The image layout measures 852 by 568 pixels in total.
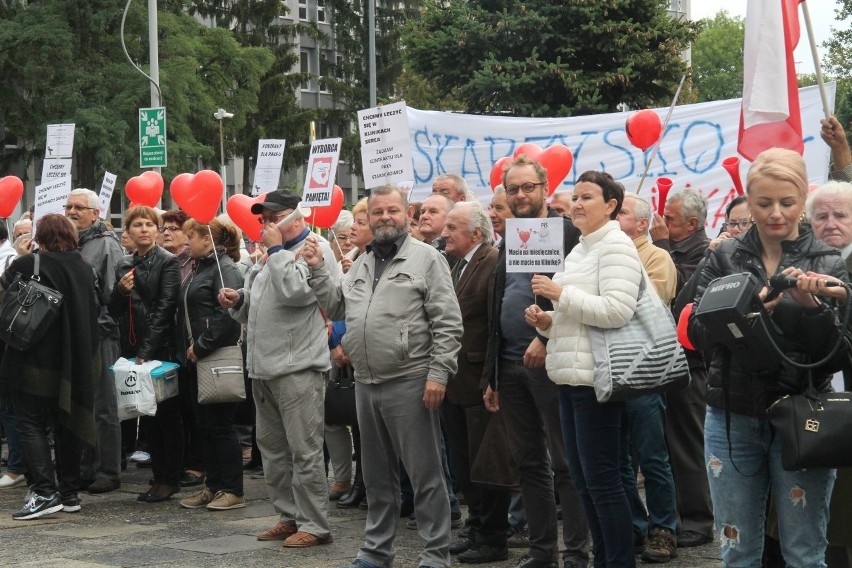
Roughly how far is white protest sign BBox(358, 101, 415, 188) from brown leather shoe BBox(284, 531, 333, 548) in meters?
2.27

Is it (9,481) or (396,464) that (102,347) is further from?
(396,464)

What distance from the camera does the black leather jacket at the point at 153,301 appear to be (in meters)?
9.69

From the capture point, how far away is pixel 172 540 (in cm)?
815

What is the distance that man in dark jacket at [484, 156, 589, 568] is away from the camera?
6617 mm

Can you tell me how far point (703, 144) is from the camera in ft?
41.2

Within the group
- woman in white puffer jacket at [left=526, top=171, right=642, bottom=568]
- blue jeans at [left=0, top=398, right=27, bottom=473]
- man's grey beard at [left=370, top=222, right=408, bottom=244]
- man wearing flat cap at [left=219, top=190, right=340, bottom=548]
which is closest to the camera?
woman in white puffer jacket at [left=526, top=171, right=642, bottom=568]

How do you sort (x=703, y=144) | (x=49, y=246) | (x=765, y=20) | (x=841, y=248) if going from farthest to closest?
(x=703, y=144) → (x=49, y=246) → (x=765, y=20) → (x=841, y=248)

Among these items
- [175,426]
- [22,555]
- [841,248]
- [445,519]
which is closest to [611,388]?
[841,248]

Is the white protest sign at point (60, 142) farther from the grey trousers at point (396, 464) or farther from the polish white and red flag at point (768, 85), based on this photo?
the polish white and red flag at point (768, 85)

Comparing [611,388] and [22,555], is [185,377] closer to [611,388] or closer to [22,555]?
[22,555]

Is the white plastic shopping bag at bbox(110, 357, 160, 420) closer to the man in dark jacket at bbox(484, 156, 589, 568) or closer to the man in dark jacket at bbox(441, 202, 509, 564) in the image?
the man in dark jacket at bbox(441, 202, 509, 564)

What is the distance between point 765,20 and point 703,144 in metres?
6.04

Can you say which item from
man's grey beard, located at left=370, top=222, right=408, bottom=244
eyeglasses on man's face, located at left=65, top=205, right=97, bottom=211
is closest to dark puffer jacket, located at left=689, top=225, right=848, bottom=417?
man's grey beard, located at left=370, top=222, right=408, bottom=244

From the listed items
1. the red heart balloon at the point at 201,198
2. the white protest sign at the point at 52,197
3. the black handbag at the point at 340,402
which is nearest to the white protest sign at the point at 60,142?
the white protest sign at the point at 52,197
